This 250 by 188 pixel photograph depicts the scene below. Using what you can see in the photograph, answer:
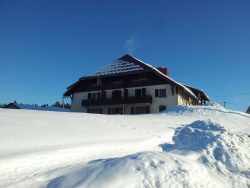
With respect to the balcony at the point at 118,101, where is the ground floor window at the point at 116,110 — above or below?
below

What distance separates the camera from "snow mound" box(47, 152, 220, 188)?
412 cm

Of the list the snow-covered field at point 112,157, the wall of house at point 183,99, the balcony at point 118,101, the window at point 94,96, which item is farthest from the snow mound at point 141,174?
the window at point 94,96

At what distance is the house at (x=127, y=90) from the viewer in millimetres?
34719

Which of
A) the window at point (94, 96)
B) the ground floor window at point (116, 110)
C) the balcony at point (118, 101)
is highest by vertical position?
the window at point (94, 96)

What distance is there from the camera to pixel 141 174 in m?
4.30

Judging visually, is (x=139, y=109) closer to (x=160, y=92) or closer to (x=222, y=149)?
Answer: (x=160, y=92)

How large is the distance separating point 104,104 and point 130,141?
92.2 feet

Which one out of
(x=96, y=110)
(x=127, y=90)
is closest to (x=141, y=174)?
(x=127, y=90)

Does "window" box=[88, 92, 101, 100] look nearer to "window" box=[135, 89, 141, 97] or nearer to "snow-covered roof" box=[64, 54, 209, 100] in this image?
"snow-covered roof" box=[64, 54, 209, 100]

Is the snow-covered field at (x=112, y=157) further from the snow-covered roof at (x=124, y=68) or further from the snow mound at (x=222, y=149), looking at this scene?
the snow-covered roof at (x=124, y=68)

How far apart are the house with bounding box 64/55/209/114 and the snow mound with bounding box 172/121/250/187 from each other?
1007 inches

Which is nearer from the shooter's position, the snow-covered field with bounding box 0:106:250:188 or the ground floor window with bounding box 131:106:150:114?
the snow-covered field with bounding box 0:106:250:188

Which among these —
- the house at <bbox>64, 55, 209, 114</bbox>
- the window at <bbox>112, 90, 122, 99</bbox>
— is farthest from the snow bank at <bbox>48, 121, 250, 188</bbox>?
the window at <bbox>112, 90, 122, 99</bbox>

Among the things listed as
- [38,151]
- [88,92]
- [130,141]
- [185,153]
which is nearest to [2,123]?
[38,151]
